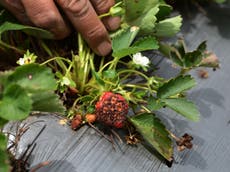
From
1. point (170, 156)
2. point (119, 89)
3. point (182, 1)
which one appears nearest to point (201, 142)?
point (170, 156)

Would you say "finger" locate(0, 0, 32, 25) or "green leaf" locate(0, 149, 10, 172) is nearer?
"green leaf" locate(0, 149, 10, 172)

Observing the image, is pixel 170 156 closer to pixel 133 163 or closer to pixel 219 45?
pixel 133 163

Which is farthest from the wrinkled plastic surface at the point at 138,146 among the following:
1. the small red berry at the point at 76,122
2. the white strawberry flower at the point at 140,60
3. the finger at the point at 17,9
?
the finger at the point at 17,9

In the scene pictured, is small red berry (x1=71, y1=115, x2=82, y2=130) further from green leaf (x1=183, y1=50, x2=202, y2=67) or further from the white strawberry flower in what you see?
green leaf (x1=183, y1=50, x2=202, y2=67)

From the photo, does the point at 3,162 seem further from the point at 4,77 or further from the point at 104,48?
the point at 104,48

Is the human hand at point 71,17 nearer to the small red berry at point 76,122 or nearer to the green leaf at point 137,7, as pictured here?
the green leaf at point 137,7

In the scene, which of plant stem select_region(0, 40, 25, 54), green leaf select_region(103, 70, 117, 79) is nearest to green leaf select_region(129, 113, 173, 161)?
green leaf select_region(103, 70, 117, 79)
